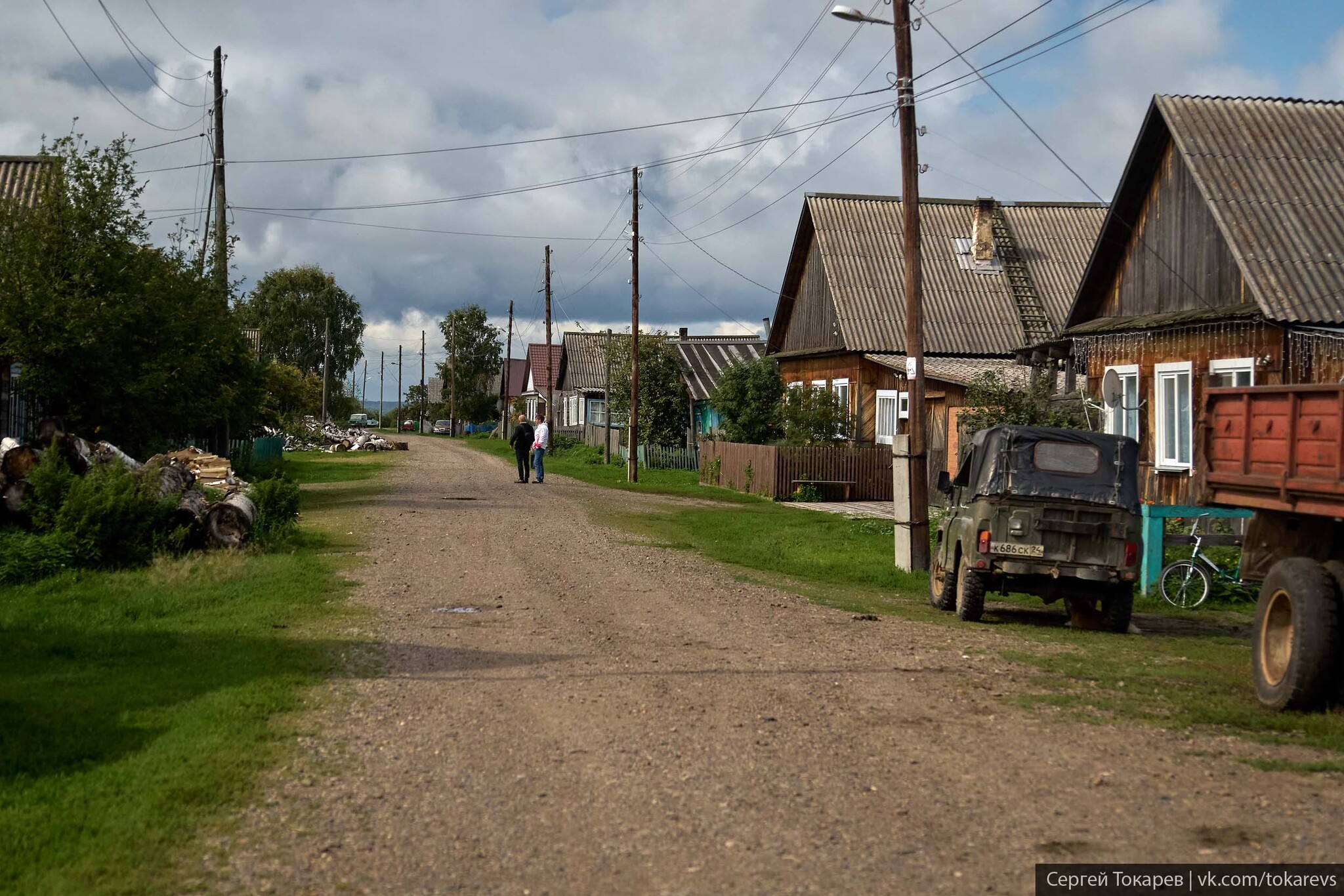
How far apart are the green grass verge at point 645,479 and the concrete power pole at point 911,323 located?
37.9ft

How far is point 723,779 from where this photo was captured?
20.6ft

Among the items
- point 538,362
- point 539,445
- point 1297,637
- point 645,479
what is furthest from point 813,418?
point 538,362

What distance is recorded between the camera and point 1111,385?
18.2 metres

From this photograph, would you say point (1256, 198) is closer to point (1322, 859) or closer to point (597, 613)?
point (597, 613)

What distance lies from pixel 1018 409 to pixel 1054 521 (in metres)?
11.2

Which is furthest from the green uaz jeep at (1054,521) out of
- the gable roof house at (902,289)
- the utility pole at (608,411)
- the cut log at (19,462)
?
the utility pole at (608,411)

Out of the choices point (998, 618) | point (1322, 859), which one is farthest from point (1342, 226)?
point (1322, 859)

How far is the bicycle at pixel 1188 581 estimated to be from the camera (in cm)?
1430

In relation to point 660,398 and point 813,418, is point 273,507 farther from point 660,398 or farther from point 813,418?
point 660,398

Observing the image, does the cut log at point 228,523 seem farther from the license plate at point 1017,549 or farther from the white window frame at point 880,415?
the white window frame at point 880,415

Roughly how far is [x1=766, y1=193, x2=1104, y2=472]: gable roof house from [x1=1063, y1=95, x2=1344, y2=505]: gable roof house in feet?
28.9

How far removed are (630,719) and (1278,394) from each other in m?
4.98

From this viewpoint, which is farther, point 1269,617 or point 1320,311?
point 1320,311

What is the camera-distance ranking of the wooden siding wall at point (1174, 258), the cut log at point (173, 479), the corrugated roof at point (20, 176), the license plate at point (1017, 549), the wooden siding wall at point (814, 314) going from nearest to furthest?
1. the license plate at point (1017, 549)
2. the cut log at point (173, 479)
3. the wooden siding wall at point (1174, 258)
4. the corrugated roof at point (20, 176)
5. the wooden siding wall at point (814, 314)
